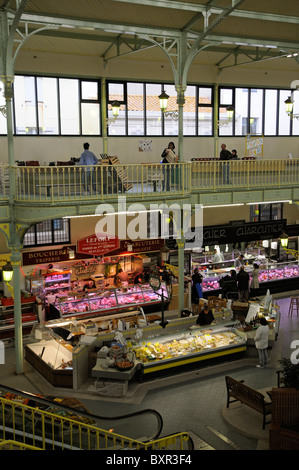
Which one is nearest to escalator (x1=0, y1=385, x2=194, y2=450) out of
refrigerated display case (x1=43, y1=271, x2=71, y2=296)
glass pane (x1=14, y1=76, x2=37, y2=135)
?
refrigerated display case (x1=43, y1=271, x2=71, y2=296)

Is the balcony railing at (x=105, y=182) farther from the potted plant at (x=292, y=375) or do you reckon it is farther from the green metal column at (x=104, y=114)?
the potted plant at (x=292, y=375)

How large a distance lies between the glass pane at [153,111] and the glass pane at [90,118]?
214 cm

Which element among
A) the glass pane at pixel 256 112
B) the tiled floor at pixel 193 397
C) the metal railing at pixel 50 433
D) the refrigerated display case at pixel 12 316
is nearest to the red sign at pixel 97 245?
the refrigerated display case at pixel 12 316

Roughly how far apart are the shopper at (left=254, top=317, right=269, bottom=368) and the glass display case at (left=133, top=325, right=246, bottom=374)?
639 mm

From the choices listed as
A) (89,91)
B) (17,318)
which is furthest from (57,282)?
(89,91)

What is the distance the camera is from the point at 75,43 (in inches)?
673

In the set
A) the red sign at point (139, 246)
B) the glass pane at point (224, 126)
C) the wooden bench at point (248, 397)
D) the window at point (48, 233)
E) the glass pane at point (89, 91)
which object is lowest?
the wooden bench at point (248, 397)

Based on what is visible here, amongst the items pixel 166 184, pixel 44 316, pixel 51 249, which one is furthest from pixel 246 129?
pixel 44 316

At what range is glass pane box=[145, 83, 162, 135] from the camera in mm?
19453

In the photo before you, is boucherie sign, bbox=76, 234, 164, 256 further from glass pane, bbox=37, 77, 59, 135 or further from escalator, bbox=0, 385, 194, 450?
escalator, bbox=0, 385, 194, 450

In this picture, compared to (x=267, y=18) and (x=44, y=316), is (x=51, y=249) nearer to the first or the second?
(x=44, y=316)

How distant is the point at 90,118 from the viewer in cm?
1838

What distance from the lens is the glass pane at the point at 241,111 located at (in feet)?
70.6
